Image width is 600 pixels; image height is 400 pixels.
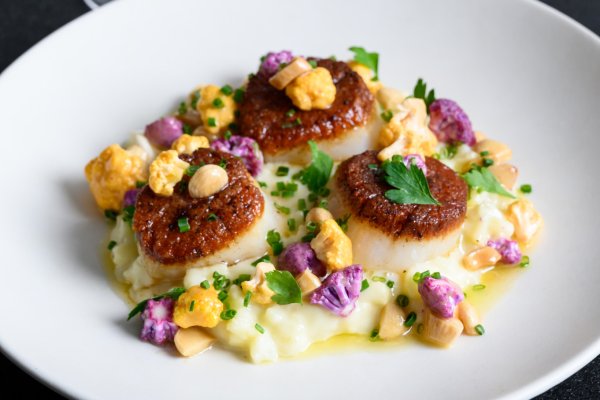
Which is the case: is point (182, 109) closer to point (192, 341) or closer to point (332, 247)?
point (332, 247)

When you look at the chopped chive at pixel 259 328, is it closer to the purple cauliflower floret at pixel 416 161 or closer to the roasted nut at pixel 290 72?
the purple cauliflower floret at pixel 416 161

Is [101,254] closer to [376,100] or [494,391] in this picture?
[376,100]

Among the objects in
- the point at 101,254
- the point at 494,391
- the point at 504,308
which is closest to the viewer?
the point at 494,391

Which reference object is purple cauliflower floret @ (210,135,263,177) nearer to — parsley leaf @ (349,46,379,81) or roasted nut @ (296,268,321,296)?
roasted nut @ (296,268,321,296)

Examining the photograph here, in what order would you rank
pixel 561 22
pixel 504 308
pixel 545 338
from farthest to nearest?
pixel 561 22 < pixel 504 308 < pixel 545 338

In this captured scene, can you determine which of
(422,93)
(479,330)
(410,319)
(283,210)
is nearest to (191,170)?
(283,210)

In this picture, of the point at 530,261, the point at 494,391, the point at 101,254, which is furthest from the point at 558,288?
the point at 101,254

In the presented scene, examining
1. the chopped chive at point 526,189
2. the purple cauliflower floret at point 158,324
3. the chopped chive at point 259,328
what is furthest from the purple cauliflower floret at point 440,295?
the purple cauliflower floret at point 158,324

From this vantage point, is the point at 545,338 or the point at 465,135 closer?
the point at 545,338
